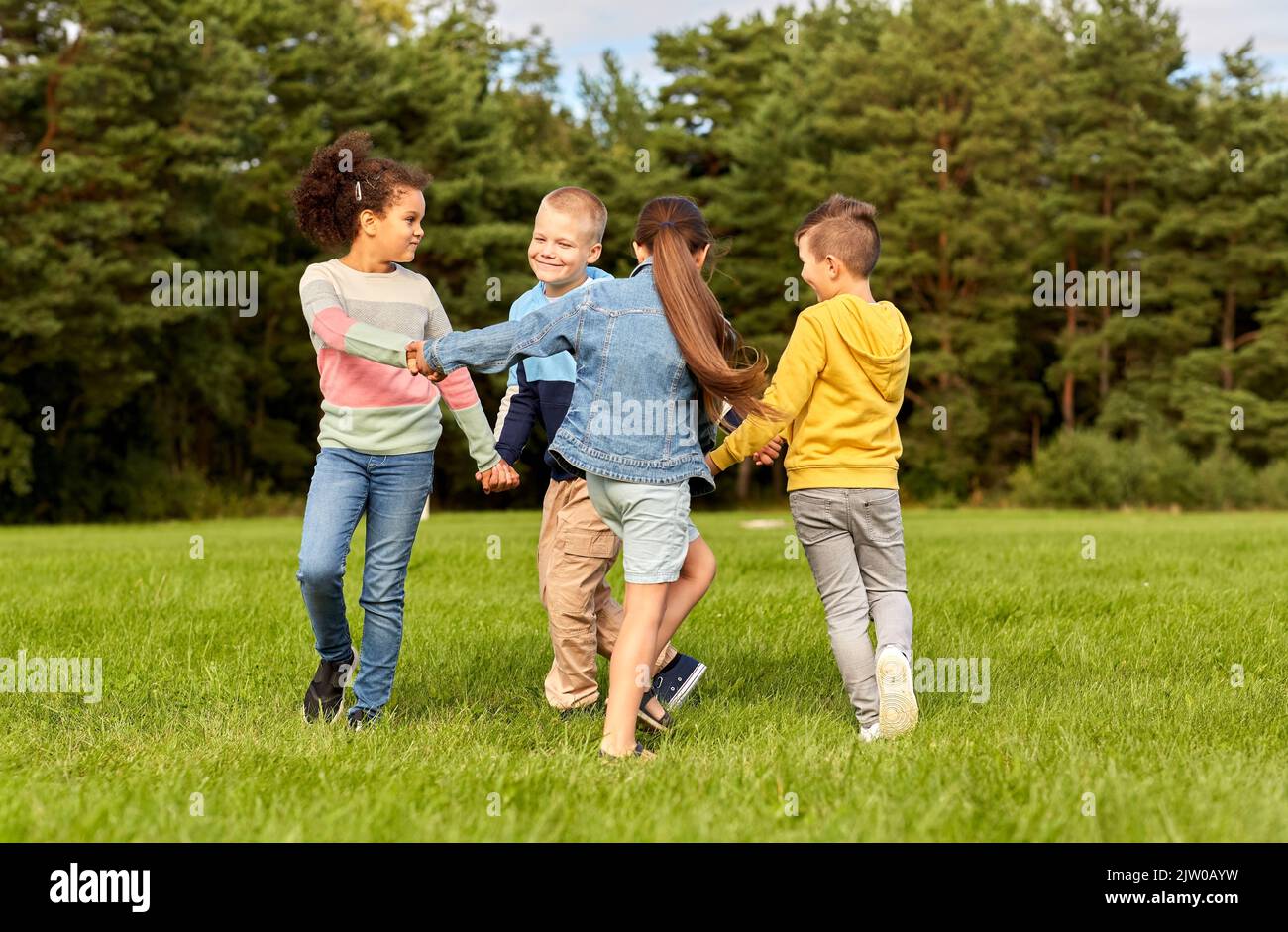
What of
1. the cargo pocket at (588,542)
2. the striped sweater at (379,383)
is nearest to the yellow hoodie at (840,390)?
the cargo pocket at (588,542)

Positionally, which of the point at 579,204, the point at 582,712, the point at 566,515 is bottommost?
the point at 582,712

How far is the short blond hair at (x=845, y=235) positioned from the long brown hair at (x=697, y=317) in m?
0.49

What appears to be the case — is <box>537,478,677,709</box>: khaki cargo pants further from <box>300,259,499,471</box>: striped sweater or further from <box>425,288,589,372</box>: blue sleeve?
<box>425,288,589,372</box>: blue sleeve

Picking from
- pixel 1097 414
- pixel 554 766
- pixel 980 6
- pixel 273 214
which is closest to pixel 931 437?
pixel 1097 414

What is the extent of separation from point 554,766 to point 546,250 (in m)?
1.98

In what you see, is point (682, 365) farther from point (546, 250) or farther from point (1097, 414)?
point (1097, 414)

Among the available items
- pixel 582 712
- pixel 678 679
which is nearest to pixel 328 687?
pixel 582 712

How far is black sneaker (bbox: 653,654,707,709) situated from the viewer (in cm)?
526

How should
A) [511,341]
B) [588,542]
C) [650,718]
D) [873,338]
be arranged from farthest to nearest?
[588,542] < [873,338] < [650,718] < [511,341]

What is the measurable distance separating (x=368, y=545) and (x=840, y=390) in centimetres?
190

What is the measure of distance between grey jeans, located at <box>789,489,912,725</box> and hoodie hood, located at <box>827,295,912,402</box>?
1.44 ft

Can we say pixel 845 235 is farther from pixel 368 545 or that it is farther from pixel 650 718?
pixel 368 545

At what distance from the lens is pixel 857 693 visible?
478 centimetres

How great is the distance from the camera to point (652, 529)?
4.41m
